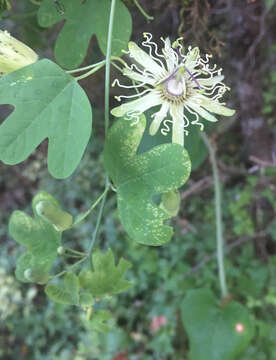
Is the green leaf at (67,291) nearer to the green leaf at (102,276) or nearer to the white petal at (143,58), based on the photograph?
the green leaf at (102,276)

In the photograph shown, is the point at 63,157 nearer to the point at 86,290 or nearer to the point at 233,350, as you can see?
the point at 86,290

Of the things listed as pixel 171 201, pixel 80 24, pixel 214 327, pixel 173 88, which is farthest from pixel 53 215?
pixel 214 327

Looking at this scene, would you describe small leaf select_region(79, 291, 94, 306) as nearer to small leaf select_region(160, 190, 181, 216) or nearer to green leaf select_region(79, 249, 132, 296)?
green leaf select_region(79, 249, 132, 296)

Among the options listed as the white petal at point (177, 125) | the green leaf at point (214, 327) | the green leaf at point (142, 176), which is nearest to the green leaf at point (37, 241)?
the green leaf at point (142, 176)

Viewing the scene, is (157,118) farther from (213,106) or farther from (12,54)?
(12,54)

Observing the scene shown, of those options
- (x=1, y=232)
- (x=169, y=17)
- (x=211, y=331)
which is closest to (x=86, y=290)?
(x=211, y=331)

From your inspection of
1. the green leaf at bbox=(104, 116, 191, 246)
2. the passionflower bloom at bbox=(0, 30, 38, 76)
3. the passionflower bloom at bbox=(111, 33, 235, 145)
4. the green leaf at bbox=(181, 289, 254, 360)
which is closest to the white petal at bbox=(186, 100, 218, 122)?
the passionflower bloom at bbox=(111, 33, 235, 145)
